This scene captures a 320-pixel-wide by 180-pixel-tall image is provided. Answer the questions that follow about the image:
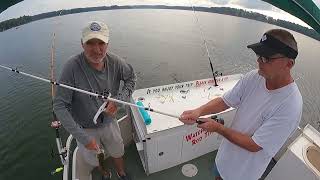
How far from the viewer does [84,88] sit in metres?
2.87

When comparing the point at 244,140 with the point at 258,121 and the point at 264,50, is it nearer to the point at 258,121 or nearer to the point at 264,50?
the point at 258,121

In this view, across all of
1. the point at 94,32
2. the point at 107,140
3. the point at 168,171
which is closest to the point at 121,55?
the point at 168,171

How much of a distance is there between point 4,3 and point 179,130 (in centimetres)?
295

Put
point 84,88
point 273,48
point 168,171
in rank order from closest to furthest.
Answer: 1. point 273,48
2. point 84,88
3. point 168,171

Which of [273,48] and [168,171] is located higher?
[273,48]

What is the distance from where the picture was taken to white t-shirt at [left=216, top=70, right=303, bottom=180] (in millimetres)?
1795

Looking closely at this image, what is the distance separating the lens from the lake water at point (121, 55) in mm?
9031

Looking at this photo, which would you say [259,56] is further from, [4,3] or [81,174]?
[81,174]

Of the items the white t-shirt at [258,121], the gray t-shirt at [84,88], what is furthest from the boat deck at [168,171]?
the white t-shirt at [258,121]

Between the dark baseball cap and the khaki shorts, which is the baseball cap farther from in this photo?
the dark baseball cap

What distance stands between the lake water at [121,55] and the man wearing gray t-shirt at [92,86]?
4.78 m

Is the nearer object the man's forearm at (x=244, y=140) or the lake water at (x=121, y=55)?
the man's forearm at (x=244, y=140)

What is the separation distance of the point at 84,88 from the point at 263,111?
2.02 m

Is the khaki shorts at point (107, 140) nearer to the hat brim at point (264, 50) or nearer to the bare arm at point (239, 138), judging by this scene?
the bare arm at point (239, 138)
